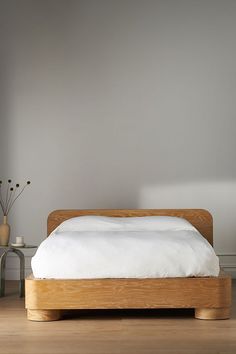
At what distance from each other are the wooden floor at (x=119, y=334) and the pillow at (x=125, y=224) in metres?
0.63

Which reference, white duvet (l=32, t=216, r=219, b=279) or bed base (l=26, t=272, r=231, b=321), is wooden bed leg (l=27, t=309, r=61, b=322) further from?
white duvet (l=32, t=216, r=219, b=279)

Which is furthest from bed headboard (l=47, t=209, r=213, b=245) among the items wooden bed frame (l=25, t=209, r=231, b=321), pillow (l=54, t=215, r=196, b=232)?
wooden bed frame (l=25, t=209, r=231, b=321)

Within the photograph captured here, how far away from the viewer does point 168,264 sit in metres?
4.09

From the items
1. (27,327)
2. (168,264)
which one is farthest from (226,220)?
(27,327)

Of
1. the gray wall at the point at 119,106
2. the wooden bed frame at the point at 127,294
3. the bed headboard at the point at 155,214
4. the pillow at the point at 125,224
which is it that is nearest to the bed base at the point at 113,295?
the wooden bed frame at the point at 127,294

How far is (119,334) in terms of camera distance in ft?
12.2

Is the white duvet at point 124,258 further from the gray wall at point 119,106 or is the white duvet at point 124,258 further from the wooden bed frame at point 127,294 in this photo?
the gray wall at point 119,106

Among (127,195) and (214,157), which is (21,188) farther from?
(214,157)

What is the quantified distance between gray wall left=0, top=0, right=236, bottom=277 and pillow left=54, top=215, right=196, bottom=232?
121 cm

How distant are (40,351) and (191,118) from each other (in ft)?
10.7

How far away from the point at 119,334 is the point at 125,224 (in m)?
1.27

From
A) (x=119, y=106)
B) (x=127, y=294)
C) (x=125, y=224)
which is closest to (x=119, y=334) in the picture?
(x=127, y=294)

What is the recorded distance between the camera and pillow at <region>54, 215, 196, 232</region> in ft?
15.9

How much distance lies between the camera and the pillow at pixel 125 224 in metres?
4.83
